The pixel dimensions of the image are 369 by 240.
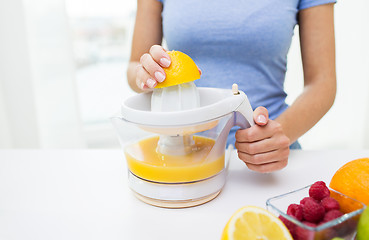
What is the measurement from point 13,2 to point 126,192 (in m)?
1.12

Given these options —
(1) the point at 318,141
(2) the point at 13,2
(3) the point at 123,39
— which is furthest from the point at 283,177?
(3) the point at 123,39

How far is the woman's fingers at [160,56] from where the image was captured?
556mm

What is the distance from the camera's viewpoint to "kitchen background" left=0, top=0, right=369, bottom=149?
1.45 meters

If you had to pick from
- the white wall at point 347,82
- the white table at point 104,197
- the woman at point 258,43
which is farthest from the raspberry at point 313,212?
the white wall at point 347,82

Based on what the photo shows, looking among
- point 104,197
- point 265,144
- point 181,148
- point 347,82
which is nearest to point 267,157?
point 265,144

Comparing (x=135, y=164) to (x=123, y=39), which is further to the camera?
(x=123, y=39)

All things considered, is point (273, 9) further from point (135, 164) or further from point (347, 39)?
point (347, 39)

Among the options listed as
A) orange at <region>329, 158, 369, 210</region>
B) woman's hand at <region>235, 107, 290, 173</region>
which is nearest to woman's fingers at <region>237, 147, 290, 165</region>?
woman's hand at <region>235, 107, 290, 173</region>

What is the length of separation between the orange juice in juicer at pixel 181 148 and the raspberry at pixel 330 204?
18 centimetres

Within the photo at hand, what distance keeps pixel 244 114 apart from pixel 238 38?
37cm

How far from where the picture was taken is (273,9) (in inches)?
34.2

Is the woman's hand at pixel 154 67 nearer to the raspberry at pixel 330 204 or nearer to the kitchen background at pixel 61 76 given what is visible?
the raspberry at pixel 330 204

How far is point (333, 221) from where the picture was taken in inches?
14.7

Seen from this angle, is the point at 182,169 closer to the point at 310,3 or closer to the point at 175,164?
the point at 175,164
